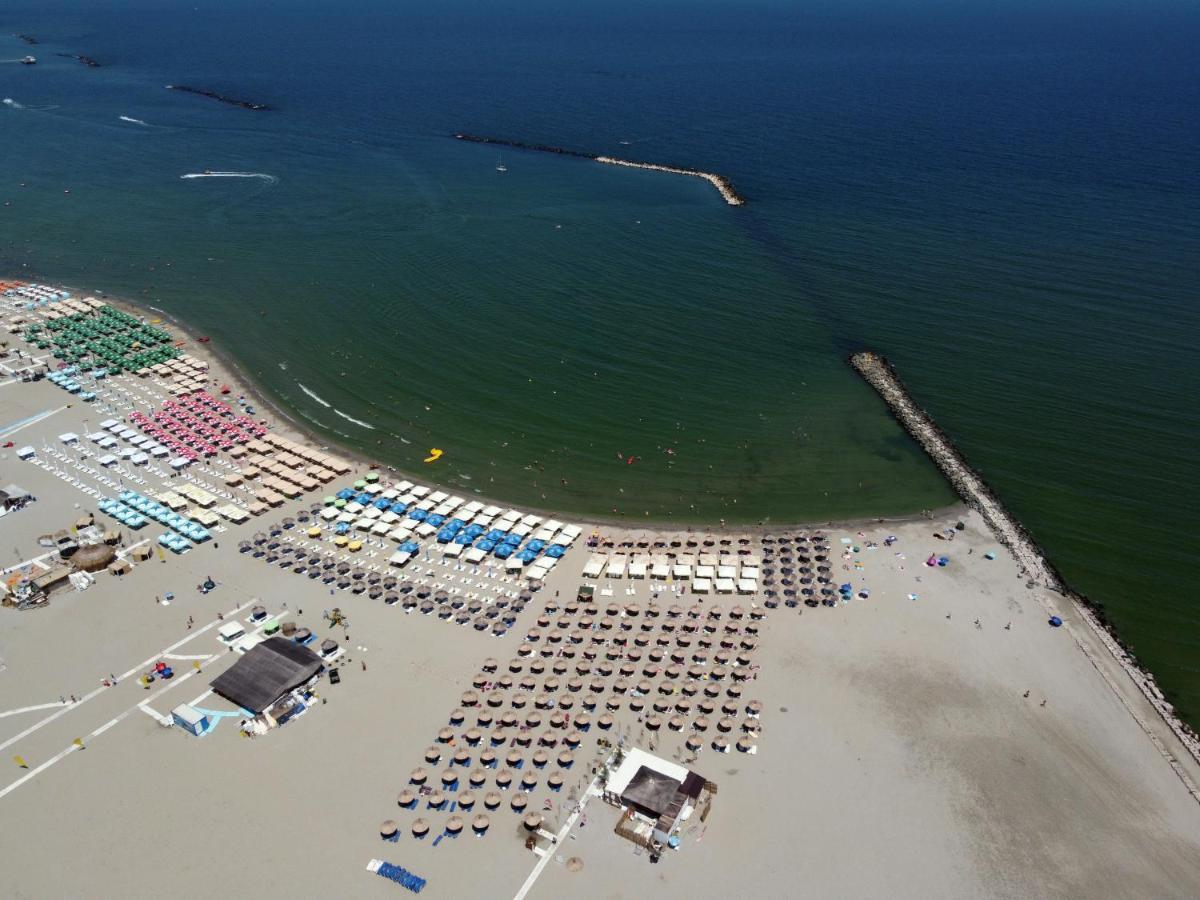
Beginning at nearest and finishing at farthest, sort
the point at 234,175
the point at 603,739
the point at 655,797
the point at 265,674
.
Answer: the point at 655,797, the point at 603,739, the point at 265,674, the point at 234,175

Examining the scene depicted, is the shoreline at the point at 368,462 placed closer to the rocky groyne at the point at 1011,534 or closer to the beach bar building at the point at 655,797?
the rocky groyne at the point at 1011,534

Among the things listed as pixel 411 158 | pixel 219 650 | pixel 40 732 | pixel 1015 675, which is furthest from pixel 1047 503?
pixel 411 158

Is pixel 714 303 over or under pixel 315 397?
over

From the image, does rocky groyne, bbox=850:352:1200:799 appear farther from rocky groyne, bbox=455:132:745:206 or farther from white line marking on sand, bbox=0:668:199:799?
rocky groyne, bbox=455:132:745:206

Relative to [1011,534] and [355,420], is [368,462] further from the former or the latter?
[1011,534]

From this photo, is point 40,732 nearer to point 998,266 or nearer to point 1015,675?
point 1015,675

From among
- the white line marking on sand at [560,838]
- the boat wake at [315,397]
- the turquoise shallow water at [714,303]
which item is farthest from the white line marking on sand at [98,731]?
the boat wake at [315,397]

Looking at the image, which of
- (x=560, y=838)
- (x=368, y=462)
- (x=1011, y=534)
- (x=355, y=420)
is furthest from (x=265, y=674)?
(x=1011, y=534)
